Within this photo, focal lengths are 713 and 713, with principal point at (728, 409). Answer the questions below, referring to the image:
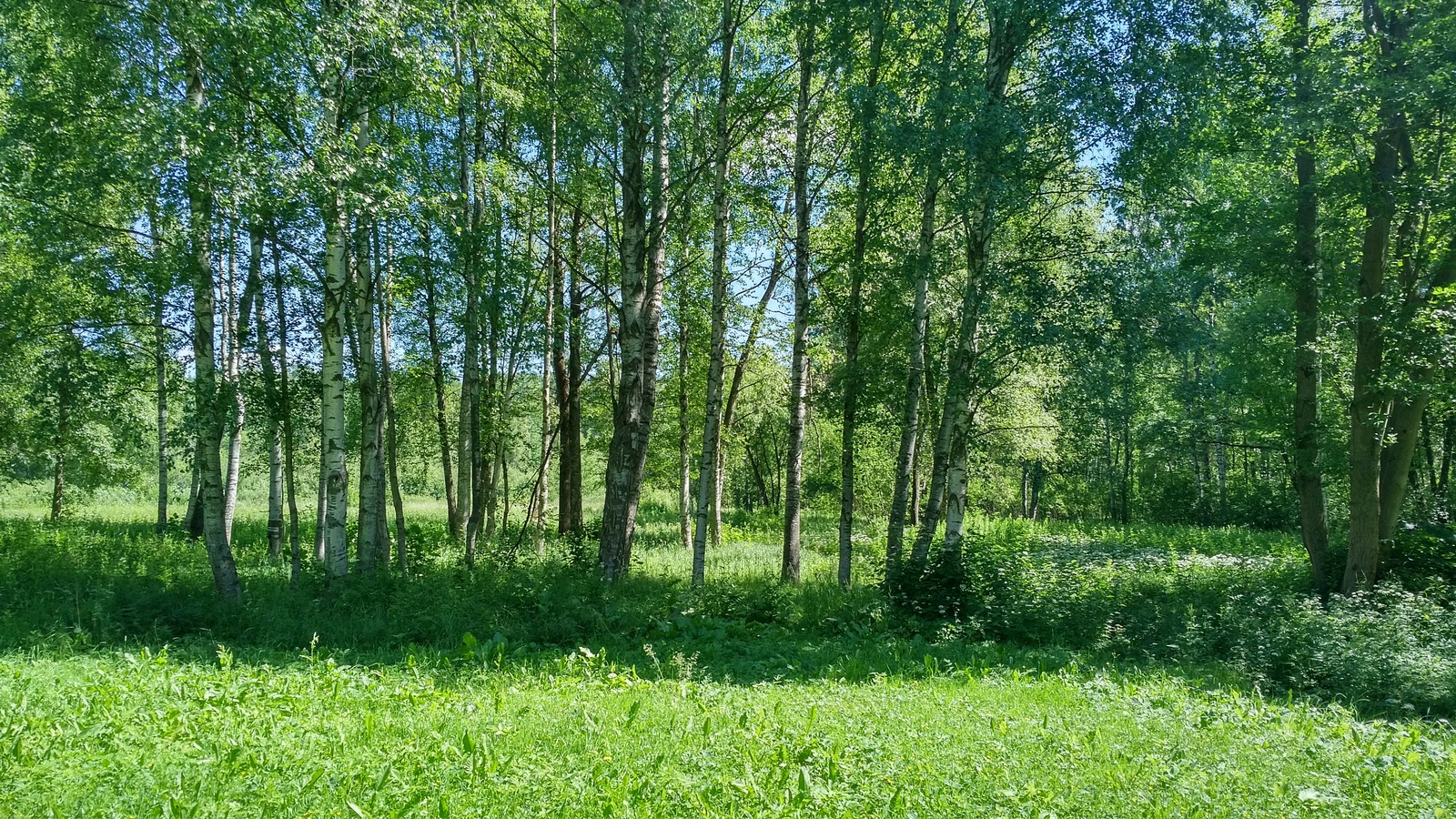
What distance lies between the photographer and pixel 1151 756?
4664mm

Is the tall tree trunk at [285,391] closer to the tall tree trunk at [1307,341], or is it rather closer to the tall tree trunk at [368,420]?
the tall tree trunk at [368,420]

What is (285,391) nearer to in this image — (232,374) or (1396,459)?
(232,374)

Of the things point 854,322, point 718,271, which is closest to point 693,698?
point 718,271

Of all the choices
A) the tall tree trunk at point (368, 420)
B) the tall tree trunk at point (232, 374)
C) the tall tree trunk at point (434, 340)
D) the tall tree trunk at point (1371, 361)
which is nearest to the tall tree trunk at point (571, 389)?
the tall tree trunk at point (434, 340)

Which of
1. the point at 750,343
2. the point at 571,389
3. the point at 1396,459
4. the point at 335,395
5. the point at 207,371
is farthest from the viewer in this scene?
the point at 750,343

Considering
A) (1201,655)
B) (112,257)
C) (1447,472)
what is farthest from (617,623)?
(1447,472)

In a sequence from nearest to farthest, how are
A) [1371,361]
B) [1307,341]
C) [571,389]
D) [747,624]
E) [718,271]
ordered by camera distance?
1. [747,624]
2. [1371,361]
3. [1307,341]
4. [718,271]
5. [571,389]

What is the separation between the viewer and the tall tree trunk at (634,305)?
11219 millimetres

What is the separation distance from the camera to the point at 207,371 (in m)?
9.12

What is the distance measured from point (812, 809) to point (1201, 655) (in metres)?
7.49

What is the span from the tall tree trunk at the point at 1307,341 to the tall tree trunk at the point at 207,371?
52.0 feet

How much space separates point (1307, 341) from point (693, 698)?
12.2 m

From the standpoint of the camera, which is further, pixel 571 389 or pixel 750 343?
pixel 750 343

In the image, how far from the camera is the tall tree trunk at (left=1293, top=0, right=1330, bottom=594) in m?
11.8
